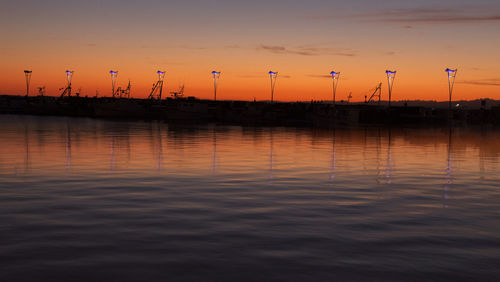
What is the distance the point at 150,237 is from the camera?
39.1 feet

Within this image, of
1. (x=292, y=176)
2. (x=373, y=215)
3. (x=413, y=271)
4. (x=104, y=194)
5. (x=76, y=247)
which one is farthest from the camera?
(x=292, y=176)

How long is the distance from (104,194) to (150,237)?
6.88m

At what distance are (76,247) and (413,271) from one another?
687cm

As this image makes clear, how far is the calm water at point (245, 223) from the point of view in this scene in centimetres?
962

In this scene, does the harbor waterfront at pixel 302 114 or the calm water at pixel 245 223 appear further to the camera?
the harbor waterfront at pixel 302 114

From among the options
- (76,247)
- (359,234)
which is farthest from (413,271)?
(76,247)

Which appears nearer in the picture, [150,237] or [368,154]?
[150,237]

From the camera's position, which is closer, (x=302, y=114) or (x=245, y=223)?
(x=245, y=223)

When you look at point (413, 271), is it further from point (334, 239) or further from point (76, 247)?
point (76, 247)

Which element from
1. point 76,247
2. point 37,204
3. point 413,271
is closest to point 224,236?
point 76,247

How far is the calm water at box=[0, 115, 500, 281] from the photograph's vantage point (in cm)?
962

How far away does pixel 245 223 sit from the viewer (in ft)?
44.7

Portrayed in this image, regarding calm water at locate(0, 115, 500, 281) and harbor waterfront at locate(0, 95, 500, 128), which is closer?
calm water at locate(0, 115, 500, 281)

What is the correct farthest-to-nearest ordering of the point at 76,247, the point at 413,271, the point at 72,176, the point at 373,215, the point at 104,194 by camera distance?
1. the point at 72,176
2. the point at 104,194
3. the point at 373,215
4. the point at 76,247
5. the point at 413,271
